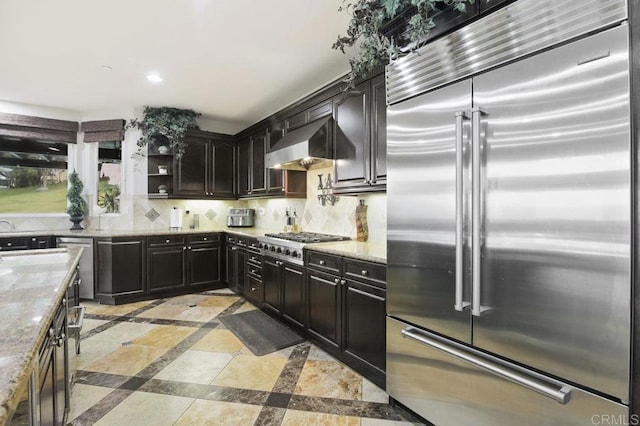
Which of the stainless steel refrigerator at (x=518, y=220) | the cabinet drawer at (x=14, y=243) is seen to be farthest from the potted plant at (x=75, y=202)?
the stainless steel refrigerator at (x=518, y=220)

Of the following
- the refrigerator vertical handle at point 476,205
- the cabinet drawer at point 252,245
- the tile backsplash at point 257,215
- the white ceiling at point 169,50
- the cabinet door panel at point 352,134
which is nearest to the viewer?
the refrigerator vertical handle at point 476,205

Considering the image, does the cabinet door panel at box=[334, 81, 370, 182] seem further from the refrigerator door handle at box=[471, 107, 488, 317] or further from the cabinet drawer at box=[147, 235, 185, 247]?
the cabinet drawer at box=[147, 235, 185, 247]

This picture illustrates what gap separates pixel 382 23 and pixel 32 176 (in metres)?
5.42

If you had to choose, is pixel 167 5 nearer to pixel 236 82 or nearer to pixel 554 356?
pixel 236 82

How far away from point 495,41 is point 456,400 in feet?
5.67

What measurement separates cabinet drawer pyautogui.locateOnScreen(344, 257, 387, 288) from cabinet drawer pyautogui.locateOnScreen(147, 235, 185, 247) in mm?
3051

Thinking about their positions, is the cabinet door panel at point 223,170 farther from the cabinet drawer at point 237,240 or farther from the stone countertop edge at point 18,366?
the stone countertop edge at point 18,366

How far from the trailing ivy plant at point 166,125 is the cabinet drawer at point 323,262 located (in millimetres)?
2925

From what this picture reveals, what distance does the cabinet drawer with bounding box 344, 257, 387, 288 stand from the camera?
7.31 ft

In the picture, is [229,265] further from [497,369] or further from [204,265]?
[497,369]

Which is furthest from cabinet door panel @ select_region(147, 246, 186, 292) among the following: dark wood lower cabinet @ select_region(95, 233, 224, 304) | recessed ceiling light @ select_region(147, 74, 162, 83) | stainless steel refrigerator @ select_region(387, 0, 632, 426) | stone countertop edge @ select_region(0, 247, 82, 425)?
stainless steel refrigerator @ select_region(387, 0, 632, 426)

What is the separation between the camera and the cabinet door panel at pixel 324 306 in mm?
2693

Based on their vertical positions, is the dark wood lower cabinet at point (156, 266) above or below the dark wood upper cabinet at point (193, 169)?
below

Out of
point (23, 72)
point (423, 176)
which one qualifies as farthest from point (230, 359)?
point (23, 72)
